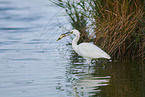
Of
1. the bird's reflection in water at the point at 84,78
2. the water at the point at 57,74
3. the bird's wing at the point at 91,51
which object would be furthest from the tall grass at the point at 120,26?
the bird's reflection in water at the point at 84,78

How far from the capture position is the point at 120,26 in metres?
10.1

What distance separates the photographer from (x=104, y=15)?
35.0 ft

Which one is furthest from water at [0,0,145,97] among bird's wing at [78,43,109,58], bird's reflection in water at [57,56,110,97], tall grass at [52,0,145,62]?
tall grass at [52,0,145,62]

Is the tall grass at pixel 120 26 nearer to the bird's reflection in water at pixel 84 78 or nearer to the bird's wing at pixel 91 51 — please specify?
the bird's wing at pixel 91 51

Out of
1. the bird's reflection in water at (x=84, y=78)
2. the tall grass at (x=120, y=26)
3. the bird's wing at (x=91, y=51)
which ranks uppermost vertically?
the tall grass at (x=120, y=26)

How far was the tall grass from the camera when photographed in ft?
32.9

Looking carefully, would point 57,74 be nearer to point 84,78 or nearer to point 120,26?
point 84,78

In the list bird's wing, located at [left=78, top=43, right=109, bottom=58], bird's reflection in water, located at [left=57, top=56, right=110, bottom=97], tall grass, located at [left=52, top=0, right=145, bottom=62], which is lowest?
bird's reflection in water, located at [left=57, top=56, right=110, bottom=97]

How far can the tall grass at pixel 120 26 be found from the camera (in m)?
10.0

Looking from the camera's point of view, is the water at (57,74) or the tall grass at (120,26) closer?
the water at (57,74)

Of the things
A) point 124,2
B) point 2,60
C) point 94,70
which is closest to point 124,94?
point 94,70

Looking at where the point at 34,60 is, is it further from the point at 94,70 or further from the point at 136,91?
the point at 136,91

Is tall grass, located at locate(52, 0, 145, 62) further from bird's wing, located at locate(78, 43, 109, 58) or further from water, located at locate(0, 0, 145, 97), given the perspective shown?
water, located at locate(0, 0, 145, 97)

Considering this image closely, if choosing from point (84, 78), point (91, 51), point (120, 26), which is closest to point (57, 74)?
point (84, 78)
